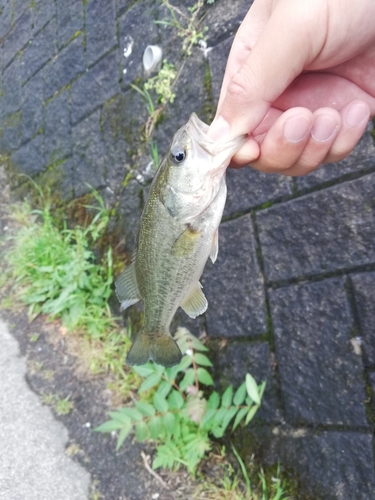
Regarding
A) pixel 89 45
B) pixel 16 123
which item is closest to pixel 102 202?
pixel 89 45

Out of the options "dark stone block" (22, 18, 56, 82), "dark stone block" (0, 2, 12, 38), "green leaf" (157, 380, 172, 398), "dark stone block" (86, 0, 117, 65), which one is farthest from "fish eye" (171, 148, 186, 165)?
"dark stone block" (0, 2, 12, 38)

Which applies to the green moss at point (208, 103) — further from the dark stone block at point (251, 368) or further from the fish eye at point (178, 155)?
the dark stone block at point (251, 368)

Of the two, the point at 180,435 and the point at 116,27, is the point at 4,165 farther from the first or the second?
the point at 180,435

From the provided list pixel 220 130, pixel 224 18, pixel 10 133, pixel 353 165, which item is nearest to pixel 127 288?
pixel 220 130

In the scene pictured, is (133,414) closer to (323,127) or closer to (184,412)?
(184,412)

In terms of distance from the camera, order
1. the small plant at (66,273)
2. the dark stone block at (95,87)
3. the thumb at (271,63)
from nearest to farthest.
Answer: the thumb at (271,63) → the small plant at (66,273) → the dark stone block at (95,87)

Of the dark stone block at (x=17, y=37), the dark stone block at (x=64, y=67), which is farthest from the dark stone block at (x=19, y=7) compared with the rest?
the dark stone block at (x=64, y=67)

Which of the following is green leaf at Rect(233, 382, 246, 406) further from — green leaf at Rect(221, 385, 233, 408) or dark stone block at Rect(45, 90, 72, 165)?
dark stone block at Rect(45, 90, 72, 165)
